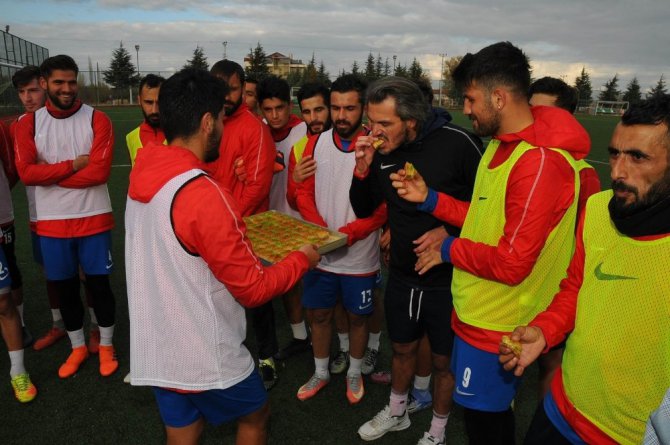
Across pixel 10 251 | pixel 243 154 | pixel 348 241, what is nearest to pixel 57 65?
pixel 243 154

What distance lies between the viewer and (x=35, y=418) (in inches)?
139

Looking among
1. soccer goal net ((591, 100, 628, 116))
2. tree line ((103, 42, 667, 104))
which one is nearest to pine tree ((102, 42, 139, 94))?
tree line ((103, 42, 667, 104))

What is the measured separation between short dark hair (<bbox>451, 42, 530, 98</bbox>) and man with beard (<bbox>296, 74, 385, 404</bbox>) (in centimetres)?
135

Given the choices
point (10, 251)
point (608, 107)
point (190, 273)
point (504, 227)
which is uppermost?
point (608, 107)

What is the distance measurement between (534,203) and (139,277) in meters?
1.86

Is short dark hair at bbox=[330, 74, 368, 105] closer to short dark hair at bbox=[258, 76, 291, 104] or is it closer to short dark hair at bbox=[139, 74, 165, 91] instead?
short dark hair at bbox=[258, 76, 291, 104]

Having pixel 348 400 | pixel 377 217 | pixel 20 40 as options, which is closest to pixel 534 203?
pixel 377 217

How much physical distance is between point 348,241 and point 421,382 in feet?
4.29

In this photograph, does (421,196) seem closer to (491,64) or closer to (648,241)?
(491,64)

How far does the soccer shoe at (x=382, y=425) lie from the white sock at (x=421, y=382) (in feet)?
0.94

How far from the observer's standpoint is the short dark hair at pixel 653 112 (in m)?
1.62

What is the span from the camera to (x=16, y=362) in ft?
12.3

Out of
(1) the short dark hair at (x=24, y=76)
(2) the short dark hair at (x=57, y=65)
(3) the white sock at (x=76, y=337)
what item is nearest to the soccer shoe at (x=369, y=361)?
(3) the white sock at (x=76, y=337)

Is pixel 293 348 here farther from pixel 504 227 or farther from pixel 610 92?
pixel 610 92
